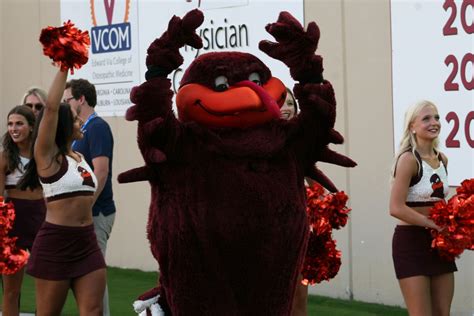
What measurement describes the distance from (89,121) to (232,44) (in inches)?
105

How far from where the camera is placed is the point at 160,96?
14.0 ft

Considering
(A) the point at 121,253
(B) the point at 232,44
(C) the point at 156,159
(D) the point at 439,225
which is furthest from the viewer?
(A) the point at 121,253

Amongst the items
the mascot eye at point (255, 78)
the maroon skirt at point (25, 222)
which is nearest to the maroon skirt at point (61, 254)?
the maroon skirt at point (25, 222)

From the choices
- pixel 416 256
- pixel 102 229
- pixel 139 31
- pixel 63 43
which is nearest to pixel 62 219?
pixel 63 43

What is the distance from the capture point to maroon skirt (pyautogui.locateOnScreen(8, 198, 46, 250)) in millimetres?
8312

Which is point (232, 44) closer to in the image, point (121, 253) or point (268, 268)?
point (121, 253)

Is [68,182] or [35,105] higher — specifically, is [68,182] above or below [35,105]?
below

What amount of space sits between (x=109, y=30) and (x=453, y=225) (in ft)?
21.8

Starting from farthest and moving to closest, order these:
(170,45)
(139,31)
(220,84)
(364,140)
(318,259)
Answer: (139,31) < (364,140) < (318,259) < (220,84) < (170,45)

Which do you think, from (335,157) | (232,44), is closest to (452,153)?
(232,44)

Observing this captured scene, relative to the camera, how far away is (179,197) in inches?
169

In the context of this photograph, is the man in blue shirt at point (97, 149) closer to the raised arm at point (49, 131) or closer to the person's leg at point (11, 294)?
the person's leg at point (11, 294)

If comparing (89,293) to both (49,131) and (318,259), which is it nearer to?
(49,131)

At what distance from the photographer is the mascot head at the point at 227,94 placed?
431 cm
